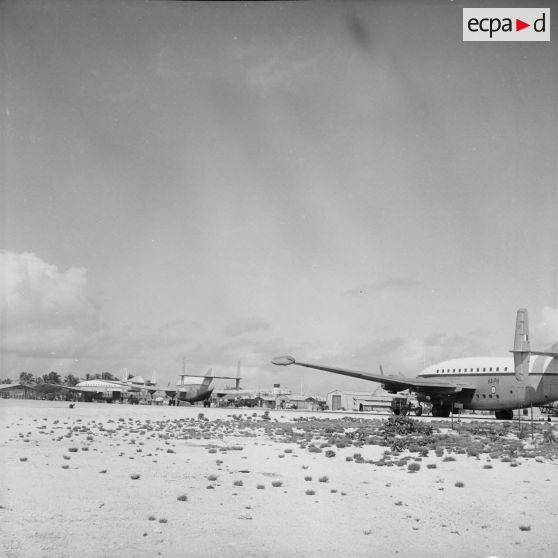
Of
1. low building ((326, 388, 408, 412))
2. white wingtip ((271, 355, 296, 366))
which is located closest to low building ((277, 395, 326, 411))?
A: low building ((326, 388, 408, 412))

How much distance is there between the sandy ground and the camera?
817 centimetres

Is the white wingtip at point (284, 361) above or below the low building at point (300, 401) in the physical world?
above

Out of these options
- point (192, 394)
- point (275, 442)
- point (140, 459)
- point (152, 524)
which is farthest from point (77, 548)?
point (192, 394)

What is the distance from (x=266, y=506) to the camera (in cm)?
1083

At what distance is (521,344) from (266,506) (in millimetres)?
27479

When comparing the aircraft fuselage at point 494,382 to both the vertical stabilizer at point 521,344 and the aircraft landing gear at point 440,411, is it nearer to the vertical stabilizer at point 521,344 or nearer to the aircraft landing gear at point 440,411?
the aircraft landing gear at point 440,411

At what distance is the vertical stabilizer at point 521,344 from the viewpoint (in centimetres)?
3297

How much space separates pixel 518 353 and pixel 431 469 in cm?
2068

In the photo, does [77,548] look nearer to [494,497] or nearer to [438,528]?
[438,528]

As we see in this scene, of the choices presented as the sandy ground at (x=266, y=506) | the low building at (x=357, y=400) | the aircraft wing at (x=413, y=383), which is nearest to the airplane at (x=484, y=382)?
the aircraft wing at (x=413, y=383)

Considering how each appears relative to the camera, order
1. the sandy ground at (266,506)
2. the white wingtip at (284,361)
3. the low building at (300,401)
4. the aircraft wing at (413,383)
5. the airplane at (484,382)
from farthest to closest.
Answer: the low building at (300,401)
the aircraft wing at (413,383)
the airplane at (484,382)
the white wingtip at (284,361)
the sandy ground at (266,506)

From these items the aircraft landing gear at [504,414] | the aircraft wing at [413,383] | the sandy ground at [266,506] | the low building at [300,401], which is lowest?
the low building at [300,401]

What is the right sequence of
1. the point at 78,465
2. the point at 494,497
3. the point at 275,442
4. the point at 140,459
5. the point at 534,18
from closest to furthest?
the point at 534,18 → the point at 494,497 → the point at 78,465 → the point at 140,459 → the point at 275,442

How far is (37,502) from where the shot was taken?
10.6 meters
